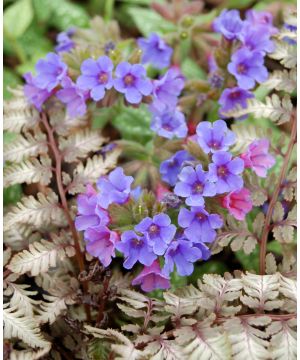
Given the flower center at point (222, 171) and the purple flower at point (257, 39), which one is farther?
the purple flower at point (257, 39)

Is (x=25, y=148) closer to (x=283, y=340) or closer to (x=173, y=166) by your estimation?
(x=173, y=166)

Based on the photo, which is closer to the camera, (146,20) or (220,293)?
(220,293)

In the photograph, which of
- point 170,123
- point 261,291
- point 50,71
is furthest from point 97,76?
point 261,291

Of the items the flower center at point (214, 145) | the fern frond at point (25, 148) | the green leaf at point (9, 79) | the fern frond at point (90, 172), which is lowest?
the green leaf at point (9, 79)

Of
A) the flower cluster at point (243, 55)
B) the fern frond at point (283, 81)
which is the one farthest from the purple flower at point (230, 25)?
the fern frond at point (283, 81)

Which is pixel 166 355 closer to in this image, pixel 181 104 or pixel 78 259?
pixel 78 259

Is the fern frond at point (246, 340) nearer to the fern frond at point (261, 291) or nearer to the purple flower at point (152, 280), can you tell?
the fern frond at point (261, 291)
